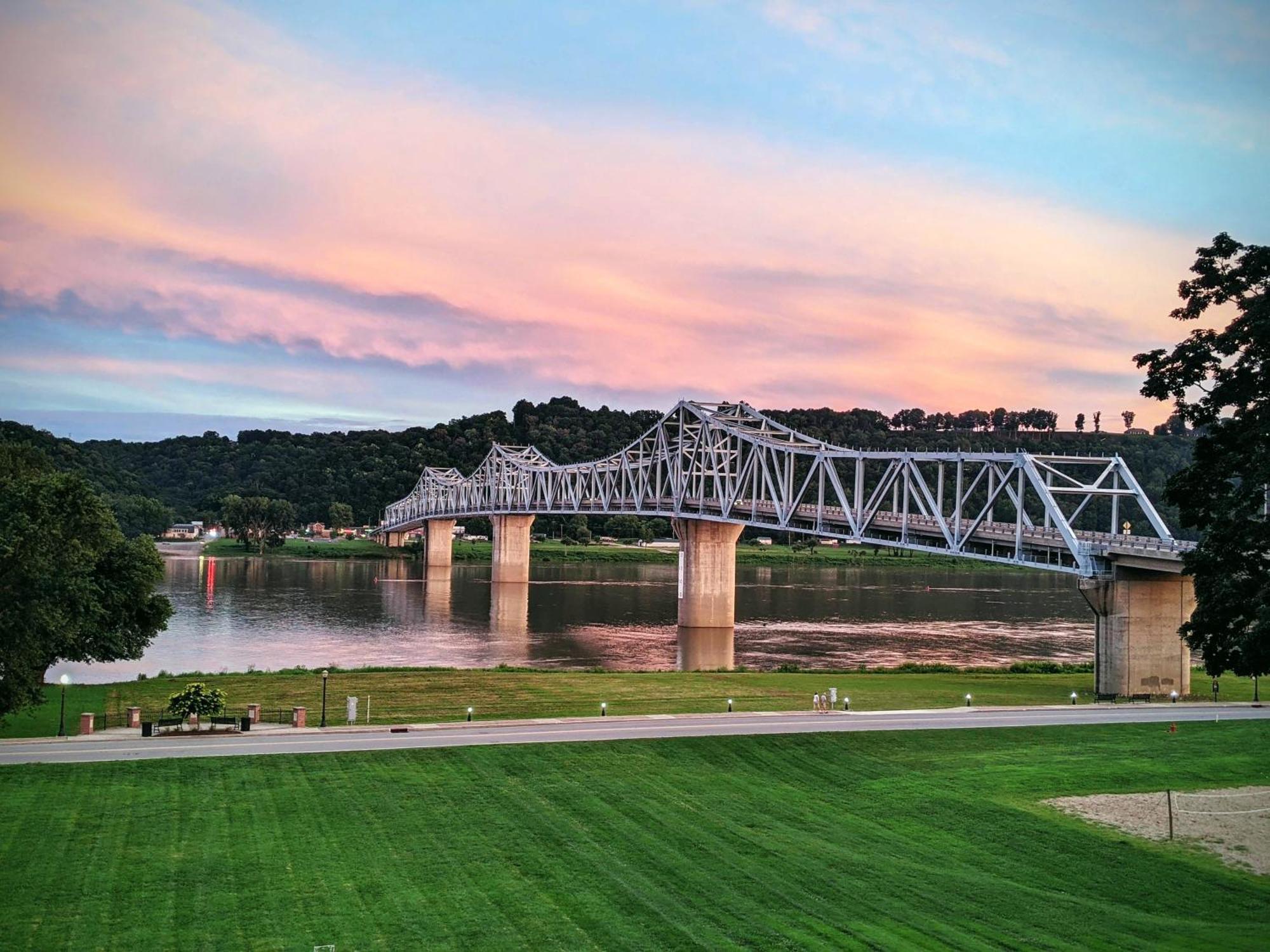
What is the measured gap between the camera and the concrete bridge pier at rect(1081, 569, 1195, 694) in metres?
54.9

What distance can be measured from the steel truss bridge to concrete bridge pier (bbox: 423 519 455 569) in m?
2.75

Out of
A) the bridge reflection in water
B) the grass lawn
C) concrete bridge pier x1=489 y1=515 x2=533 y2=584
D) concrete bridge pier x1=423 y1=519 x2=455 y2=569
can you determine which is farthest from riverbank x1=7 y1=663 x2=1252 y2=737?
concrete bridge pier x1=423 y1=519 x2=455 y2=569

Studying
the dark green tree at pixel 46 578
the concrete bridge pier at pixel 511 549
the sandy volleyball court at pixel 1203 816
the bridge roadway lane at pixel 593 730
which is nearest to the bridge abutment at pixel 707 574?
the concrete bridge pier at pixel 511 549

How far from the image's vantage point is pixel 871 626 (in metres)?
98.5

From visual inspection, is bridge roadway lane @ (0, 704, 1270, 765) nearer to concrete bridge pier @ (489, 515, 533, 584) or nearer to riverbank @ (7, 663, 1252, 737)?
riverbank @ (7, 663, 1252, 737)

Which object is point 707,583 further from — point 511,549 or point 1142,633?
point 511,549

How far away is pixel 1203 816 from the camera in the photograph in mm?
29828

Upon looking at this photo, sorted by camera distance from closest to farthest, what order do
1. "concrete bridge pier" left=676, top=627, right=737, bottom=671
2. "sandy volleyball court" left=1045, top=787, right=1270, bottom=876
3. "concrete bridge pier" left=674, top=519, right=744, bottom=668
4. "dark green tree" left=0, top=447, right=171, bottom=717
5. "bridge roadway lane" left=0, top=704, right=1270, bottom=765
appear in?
"sandy volleyball court" left=1045, top=787, right=1270, bottom=876, "bridge roadway lane" left=0, top=704, right=1270, bottom=765, "dark green tree" left=0, top=447, right=171, bottom=717, "concrete bridge pier" left=676, top=627, right=737, bottom=671, "concrete bridge pier" left=674, top=519, right=744, bottom=668

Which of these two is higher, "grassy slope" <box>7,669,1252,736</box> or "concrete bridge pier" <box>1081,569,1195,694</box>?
"concrete bridge pier" <box>1081,569,1195,694</box>

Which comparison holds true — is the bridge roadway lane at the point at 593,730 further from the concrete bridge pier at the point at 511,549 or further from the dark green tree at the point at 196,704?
the concrete bridge pier at the point at 511,549

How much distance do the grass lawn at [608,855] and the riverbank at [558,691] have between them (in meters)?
8.99

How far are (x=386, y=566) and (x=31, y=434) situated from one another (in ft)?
211

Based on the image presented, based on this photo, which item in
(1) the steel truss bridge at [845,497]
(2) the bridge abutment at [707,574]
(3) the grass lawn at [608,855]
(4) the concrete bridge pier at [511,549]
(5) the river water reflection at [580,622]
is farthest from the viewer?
(4) the concrete bridge pier at [511,549]

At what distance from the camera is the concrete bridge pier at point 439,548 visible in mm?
191750
